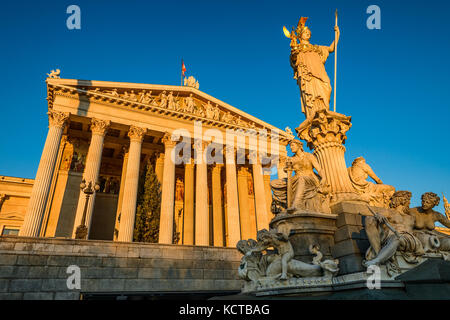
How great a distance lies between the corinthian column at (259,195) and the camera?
26.9 metres

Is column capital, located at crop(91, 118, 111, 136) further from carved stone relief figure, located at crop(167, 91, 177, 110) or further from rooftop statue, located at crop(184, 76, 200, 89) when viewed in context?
rooftop statue, located at crop(184, 76, 200, 89)

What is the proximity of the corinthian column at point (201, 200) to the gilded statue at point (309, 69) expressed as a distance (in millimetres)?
17240

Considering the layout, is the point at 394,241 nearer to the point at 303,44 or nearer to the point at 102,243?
the point at 303,44

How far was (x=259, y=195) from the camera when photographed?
1122 inches

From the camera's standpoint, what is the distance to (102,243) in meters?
13.5

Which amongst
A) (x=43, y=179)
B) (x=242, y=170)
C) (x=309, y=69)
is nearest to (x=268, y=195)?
(x=242, y=170)

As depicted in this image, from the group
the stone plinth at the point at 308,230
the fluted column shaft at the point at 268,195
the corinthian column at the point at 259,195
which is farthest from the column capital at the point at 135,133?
the stone plinth at the point at 308,230

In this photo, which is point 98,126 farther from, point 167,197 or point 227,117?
point 227,117

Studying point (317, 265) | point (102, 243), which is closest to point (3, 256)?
point (102, 243)

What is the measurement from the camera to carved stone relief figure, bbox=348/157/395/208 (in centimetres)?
713

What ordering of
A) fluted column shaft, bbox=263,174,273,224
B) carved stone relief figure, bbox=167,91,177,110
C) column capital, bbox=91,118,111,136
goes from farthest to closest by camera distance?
fluted column shaft, bbox=263,174,273,224
carved stone relief figure, bbox=167,91,177,110
column capital, bbox=91,118,111,136

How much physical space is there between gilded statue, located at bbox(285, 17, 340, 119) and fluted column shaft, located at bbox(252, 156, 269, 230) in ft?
62.4

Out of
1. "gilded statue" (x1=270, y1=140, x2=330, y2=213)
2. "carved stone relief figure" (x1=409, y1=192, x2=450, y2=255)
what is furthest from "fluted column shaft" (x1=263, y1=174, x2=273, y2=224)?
"carved stone relief figure" (x1=409, y1=192, x2=450, y2=255)
